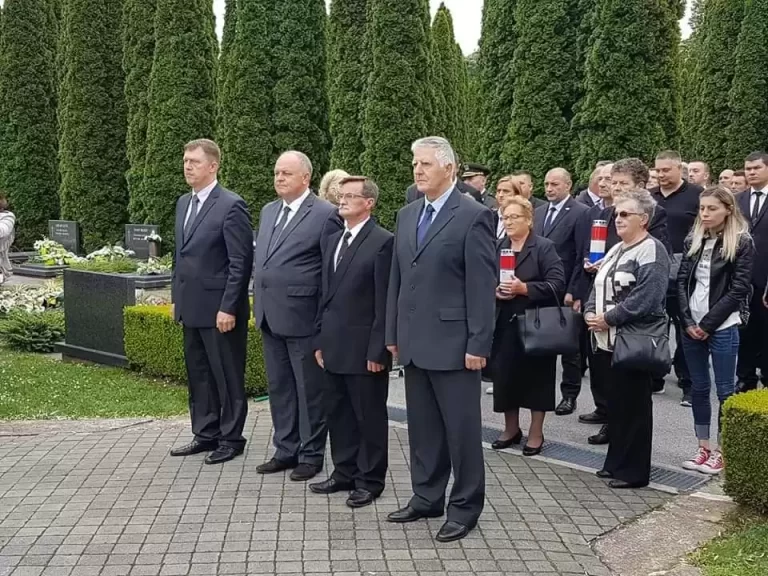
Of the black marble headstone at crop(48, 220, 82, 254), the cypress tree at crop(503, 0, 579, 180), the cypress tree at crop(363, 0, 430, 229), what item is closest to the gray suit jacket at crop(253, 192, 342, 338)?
the cypress tree at crop(503, 0, 579, 180)

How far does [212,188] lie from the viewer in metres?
5.75

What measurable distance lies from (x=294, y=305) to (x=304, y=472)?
1.07 m

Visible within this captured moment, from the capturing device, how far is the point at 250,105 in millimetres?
18328

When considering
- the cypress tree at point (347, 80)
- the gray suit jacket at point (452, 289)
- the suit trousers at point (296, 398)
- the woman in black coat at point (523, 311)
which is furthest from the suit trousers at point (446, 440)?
the cypress tree at point (347, 80)

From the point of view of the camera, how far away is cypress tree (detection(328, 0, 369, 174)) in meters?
18.8

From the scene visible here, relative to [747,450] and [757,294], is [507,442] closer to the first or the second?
[747,450]

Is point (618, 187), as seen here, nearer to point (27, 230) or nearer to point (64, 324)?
point (64, 324)

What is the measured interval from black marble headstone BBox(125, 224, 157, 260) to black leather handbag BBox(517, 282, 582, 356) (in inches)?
567

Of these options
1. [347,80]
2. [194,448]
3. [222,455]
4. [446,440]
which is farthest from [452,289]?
[347,80]

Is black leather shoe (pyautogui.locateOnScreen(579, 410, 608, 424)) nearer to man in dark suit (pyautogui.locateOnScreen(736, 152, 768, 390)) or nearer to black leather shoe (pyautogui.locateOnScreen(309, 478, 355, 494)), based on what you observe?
man in dark suit (pyautogui.locateOnScreen(736, 152, 768, 390))

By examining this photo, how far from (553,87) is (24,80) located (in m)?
15.3

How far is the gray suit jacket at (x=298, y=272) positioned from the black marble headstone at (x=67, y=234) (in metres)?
17.0

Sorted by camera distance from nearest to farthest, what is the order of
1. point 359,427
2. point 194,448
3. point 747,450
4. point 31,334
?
point 747,450
point 359,427
point 194,448
point 31,334

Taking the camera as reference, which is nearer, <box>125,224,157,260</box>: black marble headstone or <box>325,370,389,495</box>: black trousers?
<box>325,370,389,495</box>: black trousers
